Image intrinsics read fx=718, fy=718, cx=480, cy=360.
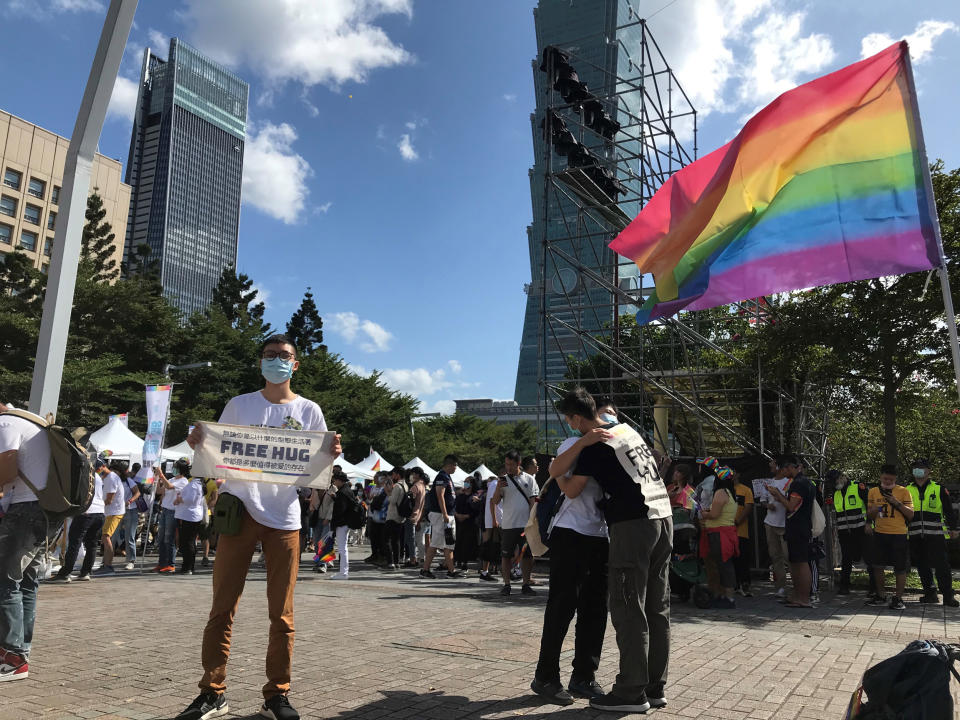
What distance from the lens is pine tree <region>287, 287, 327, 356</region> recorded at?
56688 millimetres

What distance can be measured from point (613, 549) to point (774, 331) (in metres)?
11.4

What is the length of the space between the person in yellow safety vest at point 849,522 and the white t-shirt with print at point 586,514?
801 centimetres

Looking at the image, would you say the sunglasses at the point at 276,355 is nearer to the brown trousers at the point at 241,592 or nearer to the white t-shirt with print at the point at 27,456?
the brown trousers at the point at 241,592

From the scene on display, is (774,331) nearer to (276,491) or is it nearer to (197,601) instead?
(197,601)

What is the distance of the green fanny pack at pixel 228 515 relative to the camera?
3914 mm

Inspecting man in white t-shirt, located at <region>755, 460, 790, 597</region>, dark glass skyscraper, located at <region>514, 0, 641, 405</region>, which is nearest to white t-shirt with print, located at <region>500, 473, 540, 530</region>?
man in white t-shirt, located at <region>755, 460, 790, 597</region>

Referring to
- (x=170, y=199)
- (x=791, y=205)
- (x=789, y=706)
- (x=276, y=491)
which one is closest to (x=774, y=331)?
(x=791, y=205)

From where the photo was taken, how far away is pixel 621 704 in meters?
4.20

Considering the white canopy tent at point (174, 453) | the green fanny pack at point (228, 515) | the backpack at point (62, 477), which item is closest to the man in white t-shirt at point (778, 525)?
the green fanny pack at point (228, 515)

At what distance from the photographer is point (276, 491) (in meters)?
4.12

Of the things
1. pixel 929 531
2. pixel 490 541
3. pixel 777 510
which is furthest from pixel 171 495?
pixel 929 531

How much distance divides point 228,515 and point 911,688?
10.6ft

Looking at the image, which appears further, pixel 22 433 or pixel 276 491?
pixel 22 433

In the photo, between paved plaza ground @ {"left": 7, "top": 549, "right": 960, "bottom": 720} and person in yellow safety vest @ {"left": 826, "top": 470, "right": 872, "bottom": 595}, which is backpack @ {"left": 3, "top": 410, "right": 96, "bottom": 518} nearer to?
paved plaza ground @ {"left": 7, "top": 549, "right": 960, "bottom": 720}
